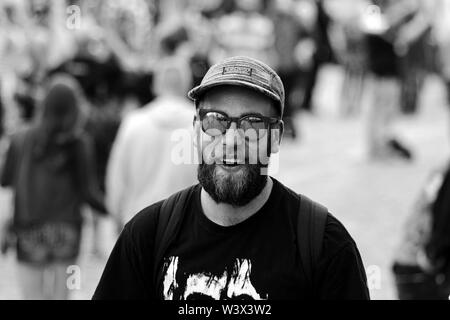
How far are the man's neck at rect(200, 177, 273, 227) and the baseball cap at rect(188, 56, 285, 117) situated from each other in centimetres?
31

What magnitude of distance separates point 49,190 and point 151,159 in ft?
2.11

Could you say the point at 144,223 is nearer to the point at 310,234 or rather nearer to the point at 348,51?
the point at 310,234

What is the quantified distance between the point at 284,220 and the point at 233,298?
288 mm

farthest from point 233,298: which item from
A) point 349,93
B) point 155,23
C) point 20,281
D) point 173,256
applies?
point 349,93

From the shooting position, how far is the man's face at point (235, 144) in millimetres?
3234

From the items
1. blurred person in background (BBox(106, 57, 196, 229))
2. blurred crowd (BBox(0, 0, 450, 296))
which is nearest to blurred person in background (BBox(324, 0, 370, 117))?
blurred crowd (BBox(0, 0, 450, 296))

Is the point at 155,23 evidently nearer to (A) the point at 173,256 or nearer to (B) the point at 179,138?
(B) the point at 179,138

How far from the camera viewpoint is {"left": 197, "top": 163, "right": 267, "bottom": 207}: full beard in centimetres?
323

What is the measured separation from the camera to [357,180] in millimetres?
12234

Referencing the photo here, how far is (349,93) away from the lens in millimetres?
18953

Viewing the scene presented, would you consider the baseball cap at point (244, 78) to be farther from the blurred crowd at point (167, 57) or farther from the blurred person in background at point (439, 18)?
the blurred person in background at point (439, 18)

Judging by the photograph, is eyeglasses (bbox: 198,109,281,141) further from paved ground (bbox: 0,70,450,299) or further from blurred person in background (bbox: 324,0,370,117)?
blurred person in background (bbox: 324,0,370,117)

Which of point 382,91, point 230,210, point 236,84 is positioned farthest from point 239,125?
point 382,91

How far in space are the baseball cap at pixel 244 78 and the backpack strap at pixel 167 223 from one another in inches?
13.5
